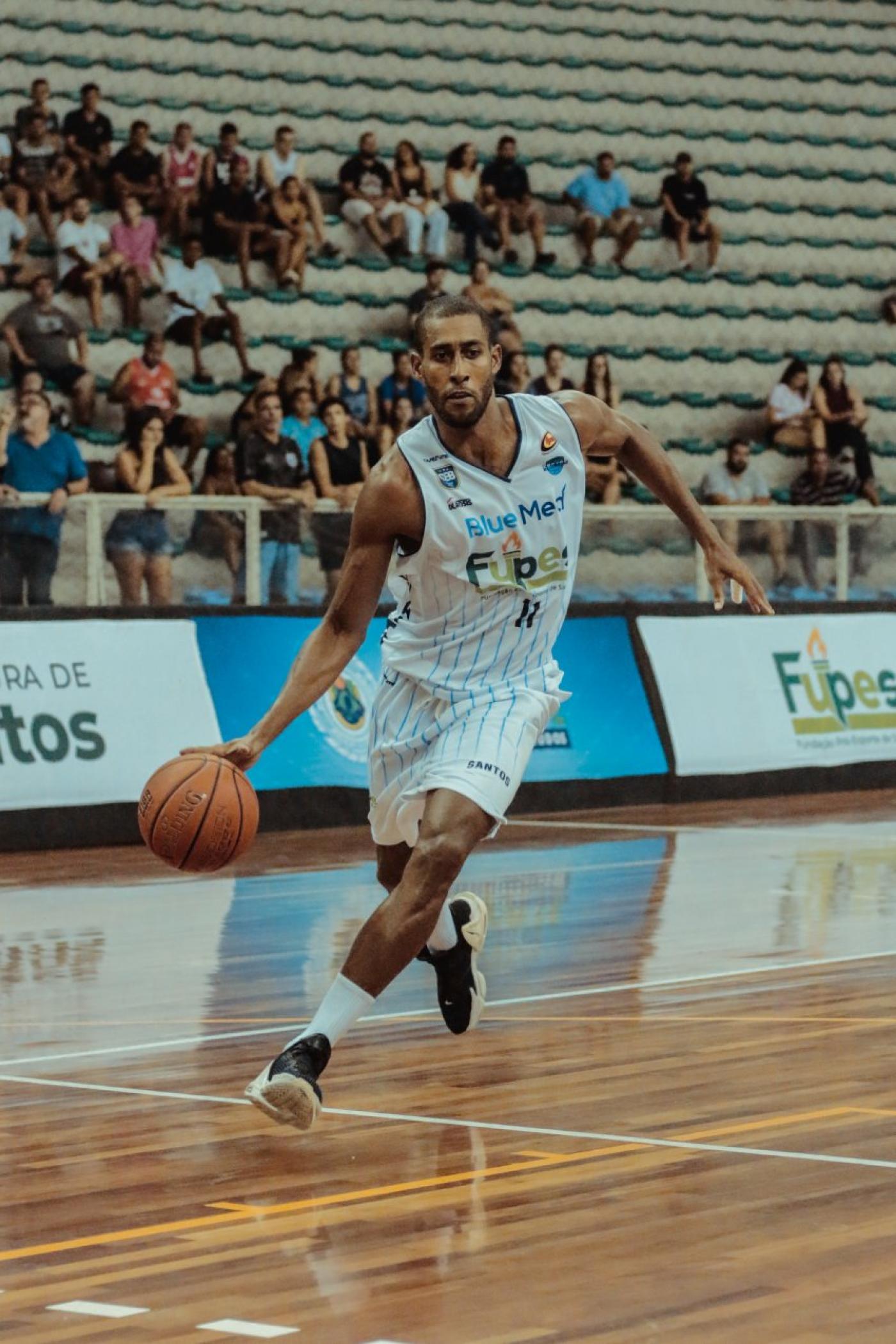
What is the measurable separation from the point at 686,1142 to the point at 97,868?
7404mm

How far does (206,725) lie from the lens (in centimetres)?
1432

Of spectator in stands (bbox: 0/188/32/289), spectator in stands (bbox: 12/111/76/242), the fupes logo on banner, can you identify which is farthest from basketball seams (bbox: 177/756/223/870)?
spectator in stands (bbox: 12/111/76/242)

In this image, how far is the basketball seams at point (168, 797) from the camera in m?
6.93

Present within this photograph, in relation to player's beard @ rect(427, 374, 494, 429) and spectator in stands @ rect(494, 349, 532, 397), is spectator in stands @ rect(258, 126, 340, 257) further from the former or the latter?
player's beard @ rect(427, 374, 494, 429)

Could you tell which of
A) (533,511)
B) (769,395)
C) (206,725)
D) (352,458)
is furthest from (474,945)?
(769,395)

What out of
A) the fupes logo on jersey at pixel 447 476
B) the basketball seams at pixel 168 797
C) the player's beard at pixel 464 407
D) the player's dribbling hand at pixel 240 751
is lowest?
the basketball seams at pixel 168 797

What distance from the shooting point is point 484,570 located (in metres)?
6.75

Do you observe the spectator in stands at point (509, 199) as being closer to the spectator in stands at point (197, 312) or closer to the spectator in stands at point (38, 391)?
the spectator in stands at point (197, 312)

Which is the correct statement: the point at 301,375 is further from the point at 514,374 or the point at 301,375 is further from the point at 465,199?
the point at 465,199

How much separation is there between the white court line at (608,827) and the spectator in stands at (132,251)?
6350 millimetres

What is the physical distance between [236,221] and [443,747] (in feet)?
47.6

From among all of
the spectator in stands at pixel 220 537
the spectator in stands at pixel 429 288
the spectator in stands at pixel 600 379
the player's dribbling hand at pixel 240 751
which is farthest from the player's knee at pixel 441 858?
the spectator in stands at pixel 429 288

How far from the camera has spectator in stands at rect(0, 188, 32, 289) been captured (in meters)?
18.9

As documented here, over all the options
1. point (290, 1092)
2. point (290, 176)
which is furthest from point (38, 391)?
point (290, 1092)
